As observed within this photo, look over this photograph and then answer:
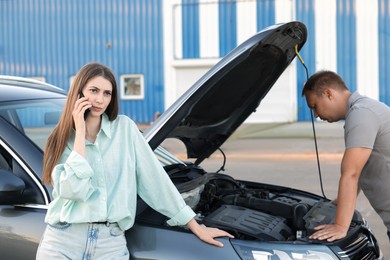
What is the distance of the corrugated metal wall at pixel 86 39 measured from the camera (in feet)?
70.1

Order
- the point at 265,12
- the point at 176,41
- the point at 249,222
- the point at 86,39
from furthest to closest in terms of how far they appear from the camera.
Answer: the point at 86,39
the point at 176,41
the point at 265,12
the point at 249,222

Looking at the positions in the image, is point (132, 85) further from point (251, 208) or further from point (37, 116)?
point (251, 208)

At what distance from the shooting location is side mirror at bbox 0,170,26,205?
2.43 metres

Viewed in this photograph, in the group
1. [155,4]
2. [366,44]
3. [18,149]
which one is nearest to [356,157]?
[18,149]

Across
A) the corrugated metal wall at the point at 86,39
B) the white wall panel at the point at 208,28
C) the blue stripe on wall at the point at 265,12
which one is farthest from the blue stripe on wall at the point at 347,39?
the corrugated metal wall at the point at 86,39

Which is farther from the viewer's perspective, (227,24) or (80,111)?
(227,24)

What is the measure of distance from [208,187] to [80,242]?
4.08 feet

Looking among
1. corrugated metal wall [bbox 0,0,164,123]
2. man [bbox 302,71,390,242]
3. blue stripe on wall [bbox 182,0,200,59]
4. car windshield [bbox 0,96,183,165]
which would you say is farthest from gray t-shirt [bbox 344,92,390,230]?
corrugated metal wall [bbox 0,0,164,123]

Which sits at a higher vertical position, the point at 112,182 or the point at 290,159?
the point at 112,182

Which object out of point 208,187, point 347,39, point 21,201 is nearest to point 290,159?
point 347,39

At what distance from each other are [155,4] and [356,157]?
63.2ft

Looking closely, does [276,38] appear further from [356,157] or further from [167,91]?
[167,91]

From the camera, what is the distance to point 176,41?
839 inches

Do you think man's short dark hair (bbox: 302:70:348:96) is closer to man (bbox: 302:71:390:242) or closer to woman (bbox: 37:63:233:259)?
man (bbox: 302:71:390:242)
